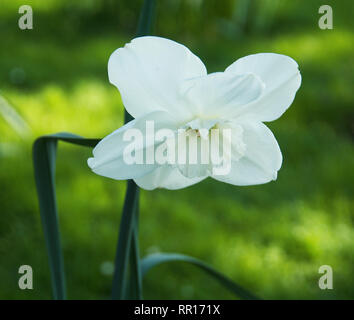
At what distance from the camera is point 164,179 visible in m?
0.56

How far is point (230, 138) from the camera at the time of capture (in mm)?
544

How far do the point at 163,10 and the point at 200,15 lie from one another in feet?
0.65

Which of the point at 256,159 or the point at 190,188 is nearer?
the point at 256,159

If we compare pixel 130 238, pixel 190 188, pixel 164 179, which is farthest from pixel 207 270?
pixel 190 188

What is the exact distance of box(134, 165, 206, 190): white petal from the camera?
1.82 ft

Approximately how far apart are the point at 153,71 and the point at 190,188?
57.4 inches

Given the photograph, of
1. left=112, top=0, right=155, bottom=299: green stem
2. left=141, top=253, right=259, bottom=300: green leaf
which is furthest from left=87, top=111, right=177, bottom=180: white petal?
left=141, top=253, right=259, bottom=300: green leaf

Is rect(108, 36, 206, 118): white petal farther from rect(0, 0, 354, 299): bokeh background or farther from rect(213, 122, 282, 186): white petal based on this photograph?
rect(0, 0, 354, 299): bokeh background

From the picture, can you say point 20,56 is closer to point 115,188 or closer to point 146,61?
point 115,188

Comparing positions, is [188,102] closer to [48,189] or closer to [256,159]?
[256,159]

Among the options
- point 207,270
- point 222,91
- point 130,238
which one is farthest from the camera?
point 207,270
